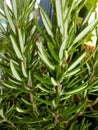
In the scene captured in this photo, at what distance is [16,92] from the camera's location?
523mm

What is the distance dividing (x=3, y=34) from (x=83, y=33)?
18 centimetres

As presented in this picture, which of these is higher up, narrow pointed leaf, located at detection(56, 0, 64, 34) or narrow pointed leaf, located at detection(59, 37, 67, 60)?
narrow pointed leaf, located at detection(56, 0, 64, 34)

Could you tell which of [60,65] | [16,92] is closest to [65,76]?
[60,65]

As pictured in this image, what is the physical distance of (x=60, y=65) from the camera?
400mm

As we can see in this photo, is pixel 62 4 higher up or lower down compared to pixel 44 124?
higher up

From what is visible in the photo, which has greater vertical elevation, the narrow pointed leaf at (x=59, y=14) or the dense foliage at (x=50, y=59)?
the narrow pointed leaf at (x=59, y=14)

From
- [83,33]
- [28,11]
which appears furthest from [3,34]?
[83,33]

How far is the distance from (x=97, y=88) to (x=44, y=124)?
0.14 metres

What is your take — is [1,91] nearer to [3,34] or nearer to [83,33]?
[3,34]

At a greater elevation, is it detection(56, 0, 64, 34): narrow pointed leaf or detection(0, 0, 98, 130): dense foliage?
detection(56, 0, 64, 34): narrow pointed leaf

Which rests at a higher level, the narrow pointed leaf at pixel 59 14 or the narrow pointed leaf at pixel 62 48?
the narrow pointed leaf at pixel 59 14

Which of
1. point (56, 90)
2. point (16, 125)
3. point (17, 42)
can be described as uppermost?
point (17, 42)

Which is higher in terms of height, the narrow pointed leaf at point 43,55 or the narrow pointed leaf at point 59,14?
the narrow pointed leaf at point 59,14

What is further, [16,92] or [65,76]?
[16,92]
